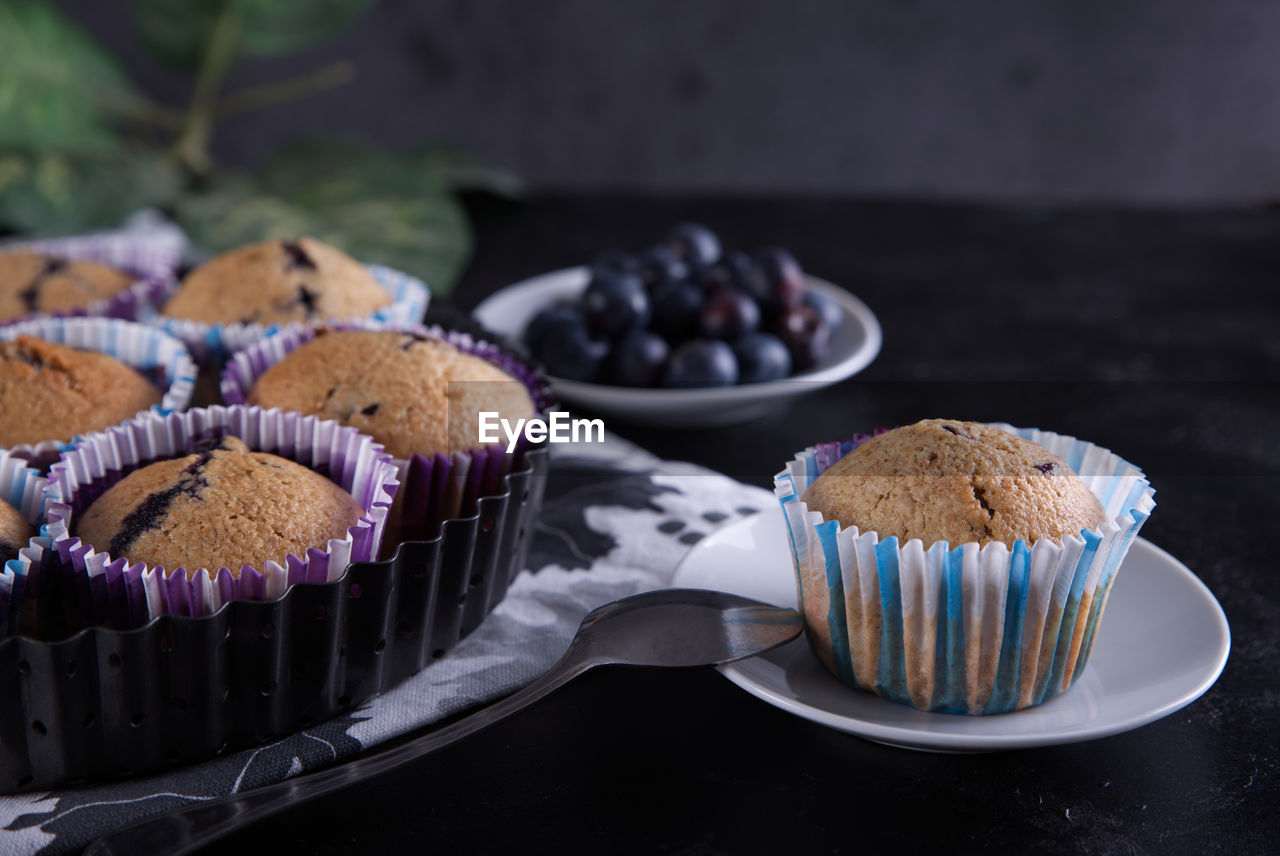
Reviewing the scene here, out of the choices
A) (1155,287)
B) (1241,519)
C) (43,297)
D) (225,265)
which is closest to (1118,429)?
(1241,519)

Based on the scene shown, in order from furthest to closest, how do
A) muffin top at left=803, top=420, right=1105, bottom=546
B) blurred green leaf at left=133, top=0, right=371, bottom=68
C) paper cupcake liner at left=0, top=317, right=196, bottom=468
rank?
blurred green leaf at left=133, top=0, right=371, bottom=68 < paper cupcake liner at left=0, top=317, right=196, bottom=468 < muffin top at left=803, top=420, right=1105, bottom=546

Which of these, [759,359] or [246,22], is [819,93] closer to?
[246,22]

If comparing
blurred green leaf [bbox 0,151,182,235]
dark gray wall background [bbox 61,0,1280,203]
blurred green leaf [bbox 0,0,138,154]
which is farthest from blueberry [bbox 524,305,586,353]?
dark gray wall background [bbox 61,0,1280,203]

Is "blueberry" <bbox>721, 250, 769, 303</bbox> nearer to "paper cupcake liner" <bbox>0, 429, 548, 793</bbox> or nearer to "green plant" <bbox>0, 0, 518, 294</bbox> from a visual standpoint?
"green plant" <bbox>0, 0, 518, 294</bbox>

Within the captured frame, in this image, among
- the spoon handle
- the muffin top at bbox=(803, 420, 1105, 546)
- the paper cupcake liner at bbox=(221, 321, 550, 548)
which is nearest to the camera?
the spoon handle

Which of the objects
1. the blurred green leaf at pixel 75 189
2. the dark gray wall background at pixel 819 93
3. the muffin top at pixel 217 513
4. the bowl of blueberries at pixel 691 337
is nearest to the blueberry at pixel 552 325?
the bowl of blueberries at pixel 691 337

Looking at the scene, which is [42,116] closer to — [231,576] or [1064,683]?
[231,576]

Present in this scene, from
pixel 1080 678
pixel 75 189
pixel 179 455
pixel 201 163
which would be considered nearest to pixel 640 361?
pixel 179 455
